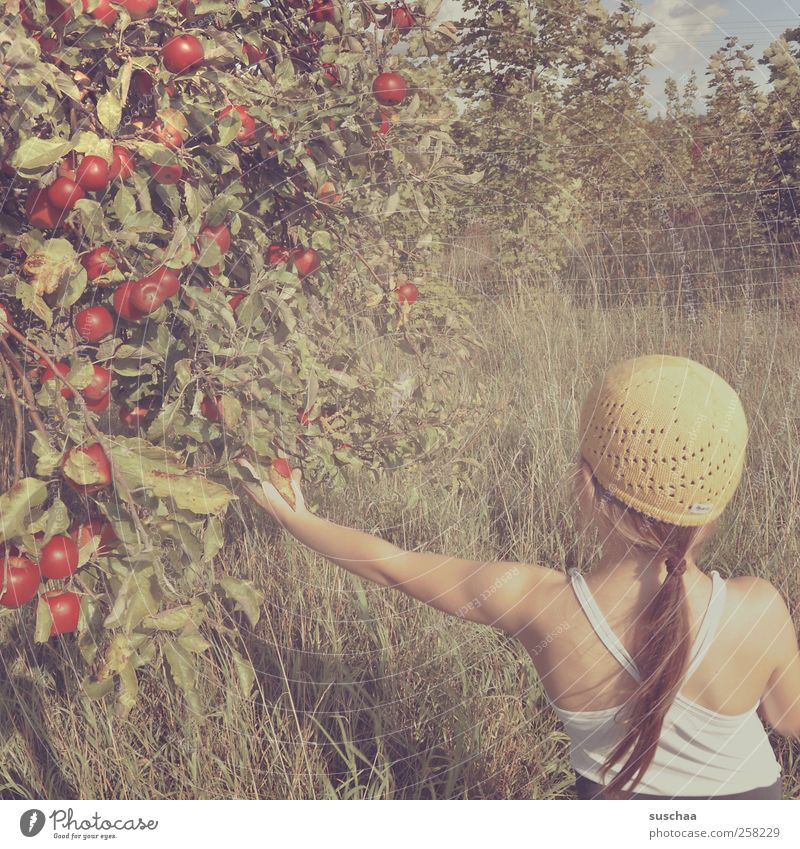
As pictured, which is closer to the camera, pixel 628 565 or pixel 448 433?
pixel 628 565

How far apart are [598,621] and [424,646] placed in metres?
0.61

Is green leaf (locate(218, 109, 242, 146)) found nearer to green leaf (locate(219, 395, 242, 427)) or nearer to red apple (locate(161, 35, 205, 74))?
red apple (locate(161, 35, 205, 74))

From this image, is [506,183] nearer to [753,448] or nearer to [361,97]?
[753,448]

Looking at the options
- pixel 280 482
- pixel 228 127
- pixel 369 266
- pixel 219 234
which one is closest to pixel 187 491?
pixel 280 482

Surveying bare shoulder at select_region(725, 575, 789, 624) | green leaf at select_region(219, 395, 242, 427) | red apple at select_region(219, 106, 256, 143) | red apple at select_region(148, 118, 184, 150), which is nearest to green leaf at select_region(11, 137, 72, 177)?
red apple at select_region(148, 118, 184, 150)

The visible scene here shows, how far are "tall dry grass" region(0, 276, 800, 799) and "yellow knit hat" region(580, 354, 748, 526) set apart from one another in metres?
0.50

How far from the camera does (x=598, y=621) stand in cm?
111

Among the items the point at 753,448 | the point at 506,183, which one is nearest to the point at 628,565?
the point at 753,448

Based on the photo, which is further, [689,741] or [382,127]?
[382,127]

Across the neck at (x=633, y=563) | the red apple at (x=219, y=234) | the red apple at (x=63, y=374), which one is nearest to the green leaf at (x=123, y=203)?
the red apple at (x=219, y=234)

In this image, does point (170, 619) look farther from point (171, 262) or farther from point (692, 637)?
point (692, 637)

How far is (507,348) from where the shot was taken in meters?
2.10

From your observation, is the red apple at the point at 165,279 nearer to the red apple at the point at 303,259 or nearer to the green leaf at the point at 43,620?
the red apple at the point at 303,259

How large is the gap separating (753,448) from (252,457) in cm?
128
